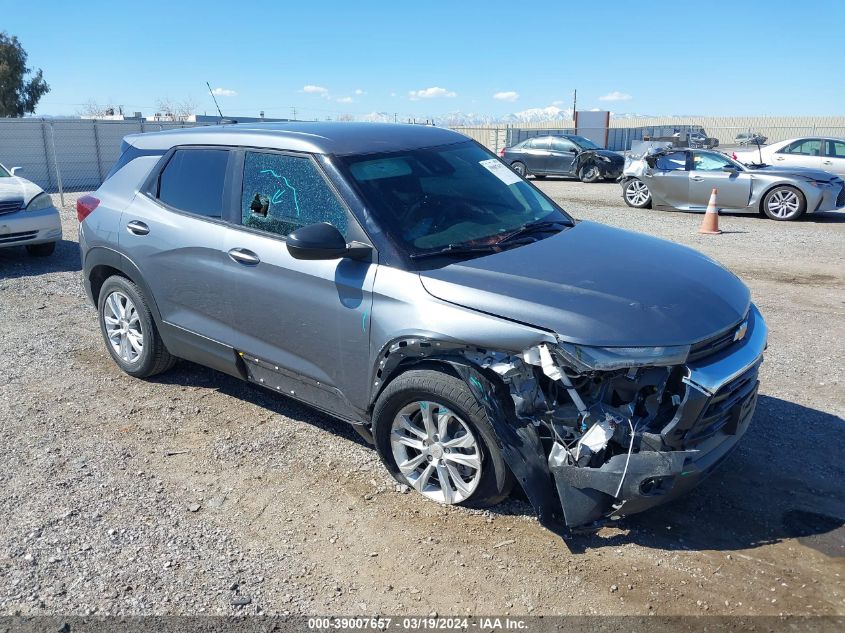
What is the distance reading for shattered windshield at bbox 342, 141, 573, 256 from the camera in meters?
4.03

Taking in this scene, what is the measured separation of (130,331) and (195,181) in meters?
1.44

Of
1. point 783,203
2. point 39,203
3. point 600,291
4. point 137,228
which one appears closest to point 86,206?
point 137,228

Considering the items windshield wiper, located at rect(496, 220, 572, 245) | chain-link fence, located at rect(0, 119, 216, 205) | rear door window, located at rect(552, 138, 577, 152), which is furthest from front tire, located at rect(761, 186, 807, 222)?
chain-link fence, located at rect(0, 119, 216, 205)

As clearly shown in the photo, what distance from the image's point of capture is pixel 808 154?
61.7 ft

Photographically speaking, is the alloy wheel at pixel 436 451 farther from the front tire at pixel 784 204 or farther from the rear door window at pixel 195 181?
the front tire at pixel 784 204

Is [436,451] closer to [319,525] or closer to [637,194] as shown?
[319,525]

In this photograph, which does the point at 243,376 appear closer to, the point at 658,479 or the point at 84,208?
the point at 84,208

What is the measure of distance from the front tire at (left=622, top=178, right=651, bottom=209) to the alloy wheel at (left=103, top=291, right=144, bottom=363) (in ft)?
41.2

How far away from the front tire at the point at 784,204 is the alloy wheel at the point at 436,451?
40.6 feet

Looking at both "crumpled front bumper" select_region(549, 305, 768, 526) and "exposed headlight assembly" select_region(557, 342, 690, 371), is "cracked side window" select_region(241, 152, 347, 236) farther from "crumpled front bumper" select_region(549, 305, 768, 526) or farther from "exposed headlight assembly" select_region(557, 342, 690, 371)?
"crumpled front bumper" select_region(549, 305, 768, 526)

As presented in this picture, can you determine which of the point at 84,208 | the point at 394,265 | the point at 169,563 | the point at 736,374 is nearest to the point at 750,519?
the point at 736,374

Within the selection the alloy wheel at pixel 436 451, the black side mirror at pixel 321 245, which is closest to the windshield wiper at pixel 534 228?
the black side mirror at pixel 321 245

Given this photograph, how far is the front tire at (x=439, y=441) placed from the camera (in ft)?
11.5

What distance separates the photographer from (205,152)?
4930mm
